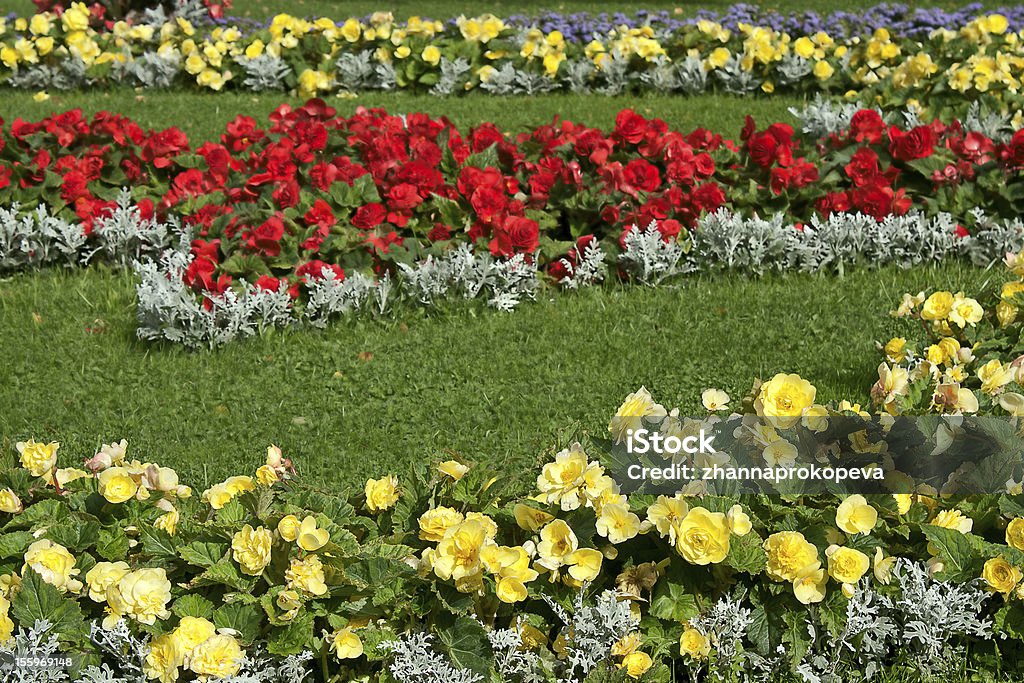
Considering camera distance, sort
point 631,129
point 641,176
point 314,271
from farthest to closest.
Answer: point 631,129, point 641,176, point 314,271

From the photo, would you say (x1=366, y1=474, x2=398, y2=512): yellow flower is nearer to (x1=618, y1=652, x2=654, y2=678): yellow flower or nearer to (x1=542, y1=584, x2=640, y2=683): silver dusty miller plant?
(x1=542, y1=584, x2=640, y2=683): silver dusty miller plant

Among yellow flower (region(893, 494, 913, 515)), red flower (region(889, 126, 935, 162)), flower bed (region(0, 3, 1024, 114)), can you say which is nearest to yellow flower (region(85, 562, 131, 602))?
yellow flower (region(893, 494, 913, 515))

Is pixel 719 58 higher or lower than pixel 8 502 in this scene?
lower

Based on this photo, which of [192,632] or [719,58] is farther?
[719,58]

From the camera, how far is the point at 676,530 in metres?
2.49

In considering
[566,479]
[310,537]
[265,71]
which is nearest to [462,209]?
[566,479]

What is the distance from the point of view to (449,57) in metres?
8.77

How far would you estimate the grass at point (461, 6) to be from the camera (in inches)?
526

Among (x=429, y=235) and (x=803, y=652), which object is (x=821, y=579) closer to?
(x=803, y=652)

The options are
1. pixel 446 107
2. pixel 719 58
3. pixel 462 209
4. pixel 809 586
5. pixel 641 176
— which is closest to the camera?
pixel 809 586

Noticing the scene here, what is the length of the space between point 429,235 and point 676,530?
2864 mm

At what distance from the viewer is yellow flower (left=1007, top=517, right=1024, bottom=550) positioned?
260cm

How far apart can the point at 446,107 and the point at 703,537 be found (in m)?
6.21

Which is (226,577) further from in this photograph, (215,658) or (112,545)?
(112,545)
